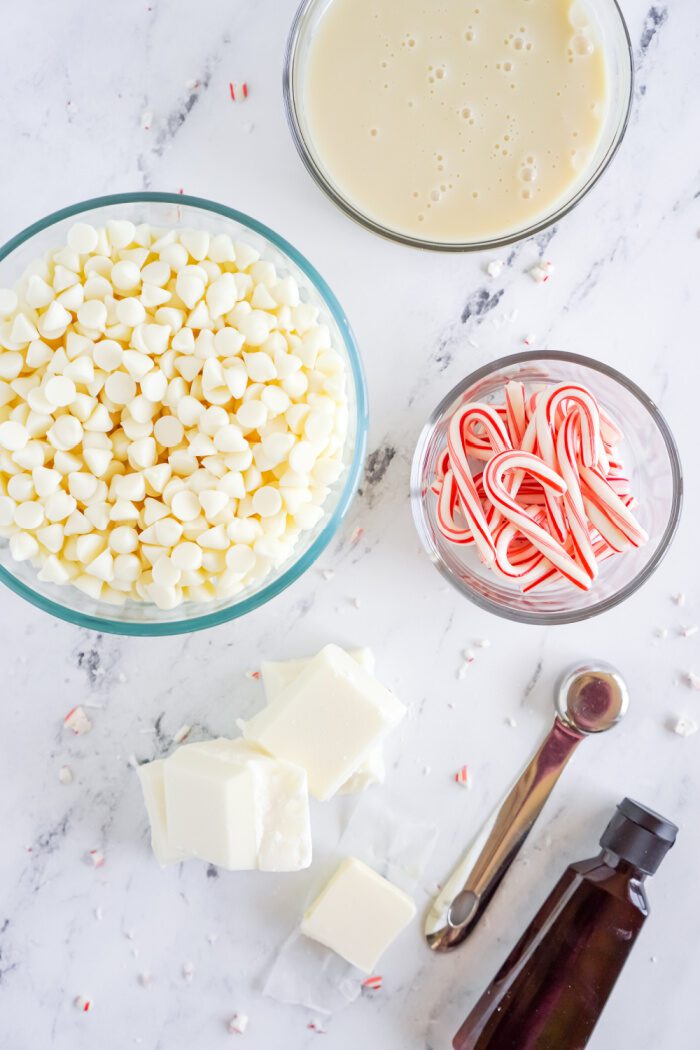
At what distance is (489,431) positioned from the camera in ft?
3.65

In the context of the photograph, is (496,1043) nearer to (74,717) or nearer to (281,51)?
(74,717)

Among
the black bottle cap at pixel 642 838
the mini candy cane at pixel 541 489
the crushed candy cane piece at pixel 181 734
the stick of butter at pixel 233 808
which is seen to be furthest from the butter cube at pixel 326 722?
the black bottle cap at pixel 642 838

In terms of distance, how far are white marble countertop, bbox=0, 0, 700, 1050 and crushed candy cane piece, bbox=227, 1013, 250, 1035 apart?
0.01m

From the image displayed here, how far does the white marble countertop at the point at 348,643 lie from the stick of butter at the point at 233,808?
0.36 feet

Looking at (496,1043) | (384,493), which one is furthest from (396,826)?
(384,493)

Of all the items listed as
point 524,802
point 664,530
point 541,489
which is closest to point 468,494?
point 541,489

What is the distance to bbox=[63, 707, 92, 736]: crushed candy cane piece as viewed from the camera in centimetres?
128

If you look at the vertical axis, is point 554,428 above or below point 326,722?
above

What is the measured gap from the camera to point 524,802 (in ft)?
4.17

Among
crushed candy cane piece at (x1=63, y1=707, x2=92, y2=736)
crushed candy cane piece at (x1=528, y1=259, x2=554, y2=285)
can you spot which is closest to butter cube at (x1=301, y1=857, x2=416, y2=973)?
crushed candy cane piece at (x1=63, y1=707, x2=92, y2=736)

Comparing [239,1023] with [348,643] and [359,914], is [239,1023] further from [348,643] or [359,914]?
[348,643]

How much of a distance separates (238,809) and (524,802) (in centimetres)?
42

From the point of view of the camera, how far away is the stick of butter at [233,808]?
1.14 metres

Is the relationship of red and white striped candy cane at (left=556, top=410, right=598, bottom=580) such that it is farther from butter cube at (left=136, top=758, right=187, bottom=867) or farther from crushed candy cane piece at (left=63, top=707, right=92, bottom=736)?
crushed candy cane piece at (left=63, top=707, right=92, bottom=736)
